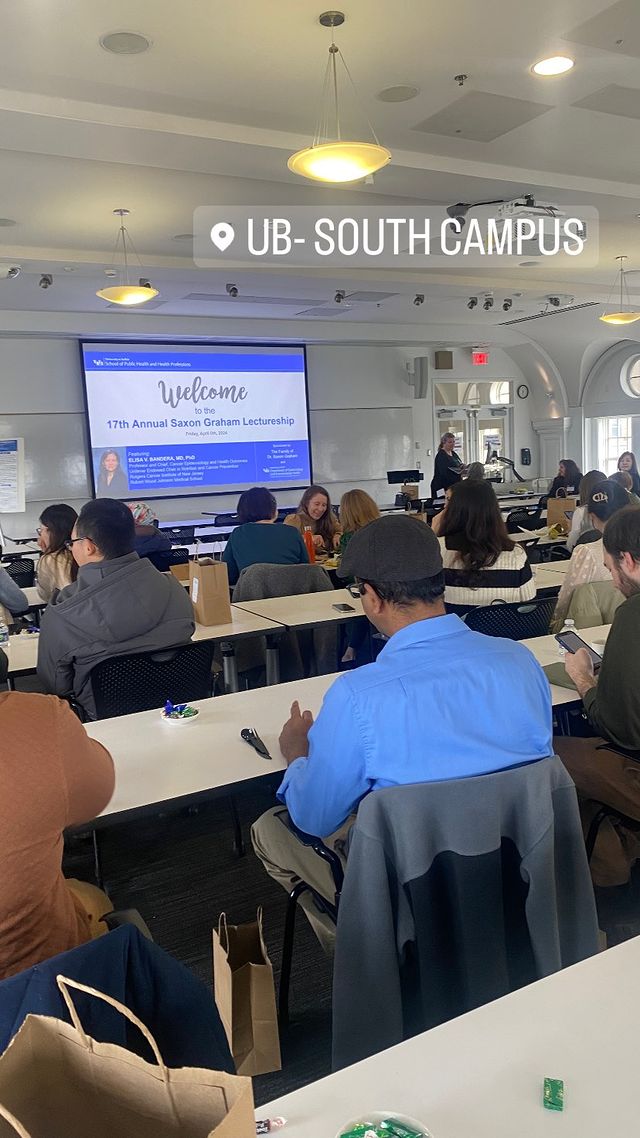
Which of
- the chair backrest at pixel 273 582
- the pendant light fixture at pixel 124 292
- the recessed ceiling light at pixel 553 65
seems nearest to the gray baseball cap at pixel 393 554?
the chair backrest at pixel 273 582

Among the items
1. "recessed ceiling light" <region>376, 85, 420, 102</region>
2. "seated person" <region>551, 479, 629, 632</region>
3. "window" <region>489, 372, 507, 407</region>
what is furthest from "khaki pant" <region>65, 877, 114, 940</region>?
"window" <region>489, 372, 507, 407</region>

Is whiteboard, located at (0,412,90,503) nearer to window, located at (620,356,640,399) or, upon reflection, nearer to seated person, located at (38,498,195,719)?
seated person, located at (38,498,195,719)

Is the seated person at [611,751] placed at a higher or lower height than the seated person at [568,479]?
lower

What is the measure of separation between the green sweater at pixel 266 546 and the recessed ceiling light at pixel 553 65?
9.67 ft

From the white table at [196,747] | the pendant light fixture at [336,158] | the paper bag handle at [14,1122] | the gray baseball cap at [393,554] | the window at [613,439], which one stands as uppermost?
the pendant light fixture at [336,158]

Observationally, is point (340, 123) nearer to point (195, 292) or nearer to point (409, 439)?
point (195, 292)

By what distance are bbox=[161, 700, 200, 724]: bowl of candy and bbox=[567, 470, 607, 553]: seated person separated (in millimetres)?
2567

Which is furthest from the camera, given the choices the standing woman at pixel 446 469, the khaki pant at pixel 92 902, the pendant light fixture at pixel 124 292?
the standing woman at pixel 446 469

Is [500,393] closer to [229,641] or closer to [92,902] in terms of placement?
[229,641]

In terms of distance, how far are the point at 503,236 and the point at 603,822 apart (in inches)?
252

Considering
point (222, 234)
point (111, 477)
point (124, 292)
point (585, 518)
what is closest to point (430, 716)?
point (585, 518)

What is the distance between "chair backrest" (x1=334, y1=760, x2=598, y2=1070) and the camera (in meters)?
1.47

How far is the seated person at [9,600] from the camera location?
431cm

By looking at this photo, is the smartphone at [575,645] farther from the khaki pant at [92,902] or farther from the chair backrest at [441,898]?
the khaki pant at [92,902]
